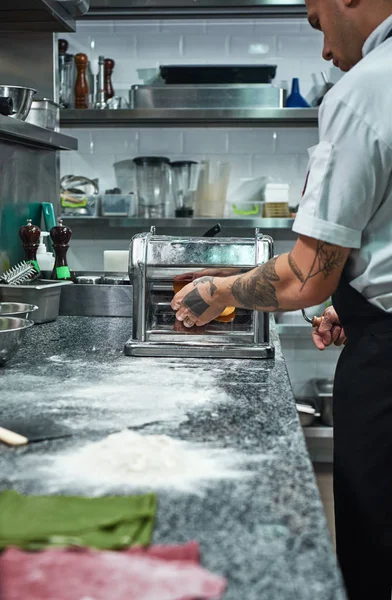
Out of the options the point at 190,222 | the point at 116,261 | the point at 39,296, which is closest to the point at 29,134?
the point at 39,296

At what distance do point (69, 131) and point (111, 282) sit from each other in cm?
162

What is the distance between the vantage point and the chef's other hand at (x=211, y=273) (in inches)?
68.2

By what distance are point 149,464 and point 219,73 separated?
9.15 feet

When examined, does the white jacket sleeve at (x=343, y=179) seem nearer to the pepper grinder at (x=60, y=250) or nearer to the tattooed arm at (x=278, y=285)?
the tattooed arm at (x=278, y=285)

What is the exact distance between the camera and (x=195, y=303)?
5.36 ft

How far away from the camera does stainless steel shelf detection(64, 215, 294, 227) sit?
11.3ft

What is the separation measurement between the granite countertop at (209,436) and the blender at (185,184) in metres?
1.71

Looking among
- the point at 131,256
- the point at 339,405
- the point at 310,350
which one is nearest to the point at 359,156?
the point at 339,405

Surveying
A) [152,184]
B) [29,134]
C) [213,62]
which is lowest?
[152,184]

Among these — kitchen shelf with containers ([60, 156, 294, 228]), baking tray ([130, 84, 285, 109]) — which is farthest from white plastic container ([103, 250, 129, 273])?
baking tray ([130, 84, 285, 109])

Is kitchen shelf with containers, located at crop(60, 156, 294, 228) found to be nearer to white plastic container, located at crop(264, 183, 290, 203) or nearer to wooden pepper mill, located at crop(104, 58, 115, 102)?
white plastic container, located at crop(264, 183, 290, 203)

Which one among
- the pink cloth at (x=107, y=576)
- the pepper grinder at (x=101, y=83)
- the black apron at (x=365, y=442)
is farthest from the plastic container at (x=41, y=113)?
the pink cloth at (x=107, y=576)

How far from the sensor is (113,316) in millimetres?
2441

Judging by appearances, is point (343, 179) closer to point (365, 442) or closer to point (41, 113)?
point (365, 442)
